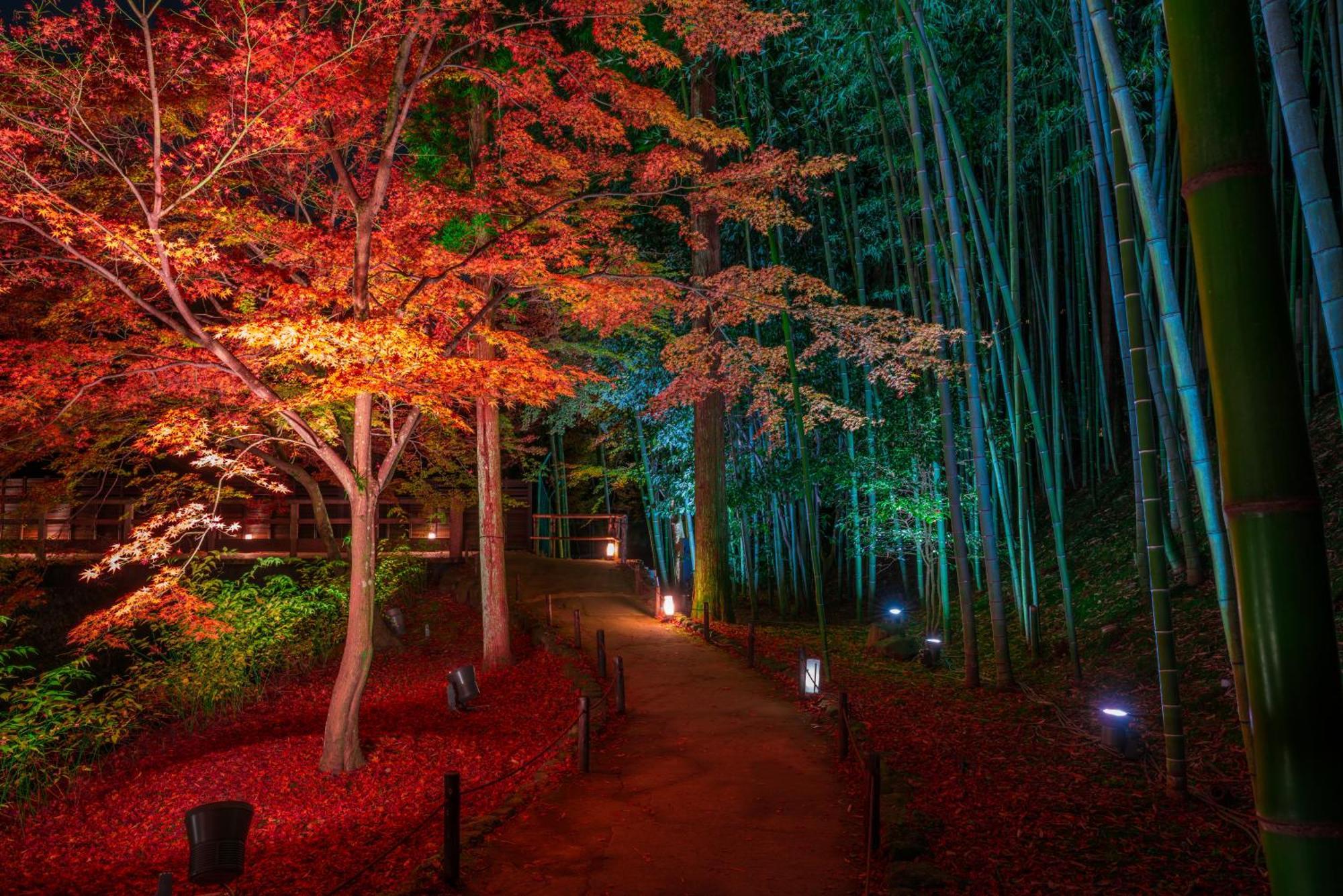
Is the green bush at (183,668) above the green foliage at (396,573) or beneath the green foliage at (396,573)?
beneath

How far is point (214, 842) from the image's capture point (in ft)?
13.9

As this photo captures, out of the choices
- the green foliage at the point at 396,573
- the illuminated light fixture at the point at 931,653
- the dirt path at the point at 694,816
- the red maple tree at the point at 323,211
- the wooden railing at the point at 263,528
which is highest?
the red maple tree at the point at 323,211

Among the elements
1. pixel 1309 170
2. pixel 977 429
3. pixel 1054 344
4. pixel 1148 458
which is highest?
pixel 1054 344

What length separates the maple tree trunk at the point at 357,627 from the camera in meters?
6.99

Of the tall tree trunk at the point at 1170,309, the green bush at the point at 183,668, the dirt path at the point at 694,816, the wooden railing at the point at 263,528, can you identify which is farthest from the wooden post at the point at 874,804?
the wooden railing at the point at 263,528

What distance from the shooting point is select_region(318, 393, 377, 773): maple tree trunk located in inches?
275

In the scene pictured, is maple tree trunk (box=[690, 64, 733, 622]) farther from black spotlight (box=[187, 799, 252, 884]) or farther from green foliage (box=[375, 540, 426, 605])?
black spotlight (box=[187, 799, 252, 884])

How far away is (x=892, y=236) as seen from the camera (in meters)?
14.5

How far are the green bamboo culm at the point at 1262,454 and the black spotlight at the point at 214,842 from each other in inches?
186

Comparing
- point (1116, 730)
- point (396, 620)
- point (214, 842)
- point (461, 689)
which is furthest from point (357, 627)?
point (396, 620)

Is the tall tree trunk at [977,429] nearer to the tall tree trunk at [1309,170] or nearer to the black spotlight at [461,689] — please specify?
the tall tree trunk at [1309,170]

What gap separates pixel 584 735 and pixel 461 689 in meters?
3.14

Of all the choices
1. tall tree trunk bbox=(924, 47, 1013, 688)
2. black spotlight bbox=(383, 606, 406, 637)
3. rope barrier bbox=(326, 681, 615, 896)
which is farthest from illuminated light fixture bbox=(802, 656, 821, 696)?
black spotlight bbox=(383, 606, 406, 637)

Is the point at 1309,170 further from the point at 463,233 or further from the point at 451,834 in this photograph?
the point at 463,233
